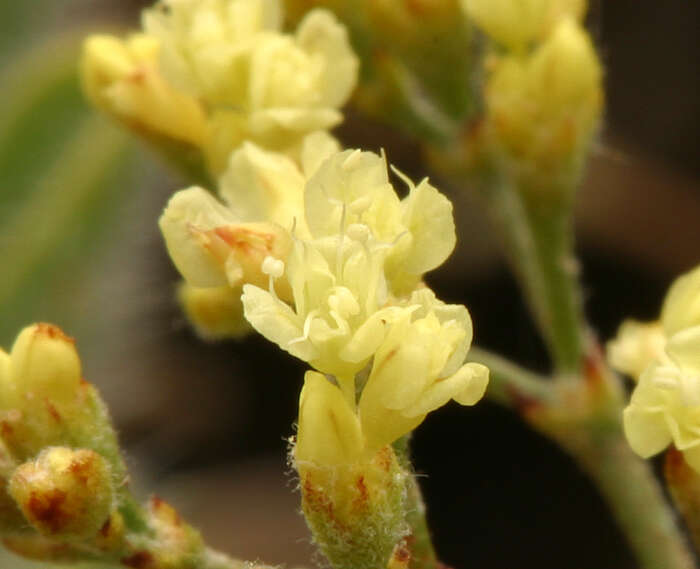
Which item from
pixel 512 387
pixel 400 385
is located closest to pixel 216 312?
pixel 512 387

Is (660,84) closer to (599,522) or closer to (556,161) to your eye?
(599,522)

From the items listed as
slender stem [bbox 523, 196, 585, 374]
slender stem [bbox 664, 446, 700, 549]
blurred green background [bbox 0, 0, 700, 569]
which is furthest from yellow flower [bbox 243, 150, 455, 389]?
blurred green background [bbox 0, 0, 700, 569]

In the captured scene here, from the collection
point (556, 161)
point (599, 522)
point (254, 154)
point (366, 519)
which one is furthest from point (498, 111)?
point (599, 522)

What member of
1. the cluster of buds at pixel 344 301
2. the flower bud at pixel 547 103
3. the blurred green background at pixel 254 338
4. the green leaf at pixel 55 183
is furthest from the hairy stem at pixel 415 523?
the green leaf at pixel 55 183

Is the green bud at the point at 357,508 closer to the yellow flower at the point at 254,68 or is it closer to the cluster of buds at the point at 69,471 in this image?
the cluster of buds at the point at 69,471

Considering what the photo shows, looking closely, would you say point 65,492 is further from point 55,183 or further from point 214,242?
point 55,183

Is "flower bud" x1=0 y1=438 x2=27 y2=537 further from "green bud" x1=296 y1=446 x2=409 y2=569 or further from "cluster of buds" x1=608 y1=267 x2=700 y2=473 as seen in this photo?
"cluster of buds" x1=608 y1=267 x2=700 y2=473
